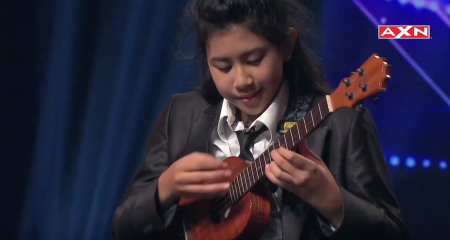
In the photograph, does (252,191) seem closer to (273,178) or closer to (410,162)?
(273,178)

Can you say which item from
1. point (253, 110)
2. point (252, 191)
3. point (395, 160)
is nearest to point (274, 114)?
point (253, 110)

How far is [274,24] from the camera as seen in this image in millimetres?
967

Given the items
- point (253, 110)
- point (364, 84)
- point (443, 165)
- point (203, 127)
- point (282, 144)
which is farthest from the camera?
point (443, 165)

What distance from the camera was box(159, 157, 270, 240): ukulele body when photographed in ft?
3.10

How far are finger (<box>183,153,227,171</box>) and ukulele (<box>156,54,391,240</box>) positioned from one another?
0.06m

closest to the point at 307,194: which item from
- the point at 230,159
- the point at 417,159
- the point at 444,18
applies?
the point at 230,159

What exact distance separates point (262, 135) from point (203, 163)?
173 mm

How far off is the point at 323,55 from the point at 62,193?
837 mm

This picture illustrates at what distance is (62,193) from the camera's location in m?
1.58

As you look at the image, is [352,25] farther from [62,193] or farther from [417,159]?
[62,193]

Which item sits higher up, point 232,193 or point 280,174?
point 280,174

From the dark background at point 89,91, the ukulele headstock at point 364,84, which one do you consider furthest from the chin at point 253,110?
the dark background at point 89,91

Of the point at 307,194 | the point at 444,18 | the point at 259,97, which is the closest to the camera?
the point at 307,194

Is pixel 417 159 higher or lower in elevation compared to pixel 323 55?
lower
